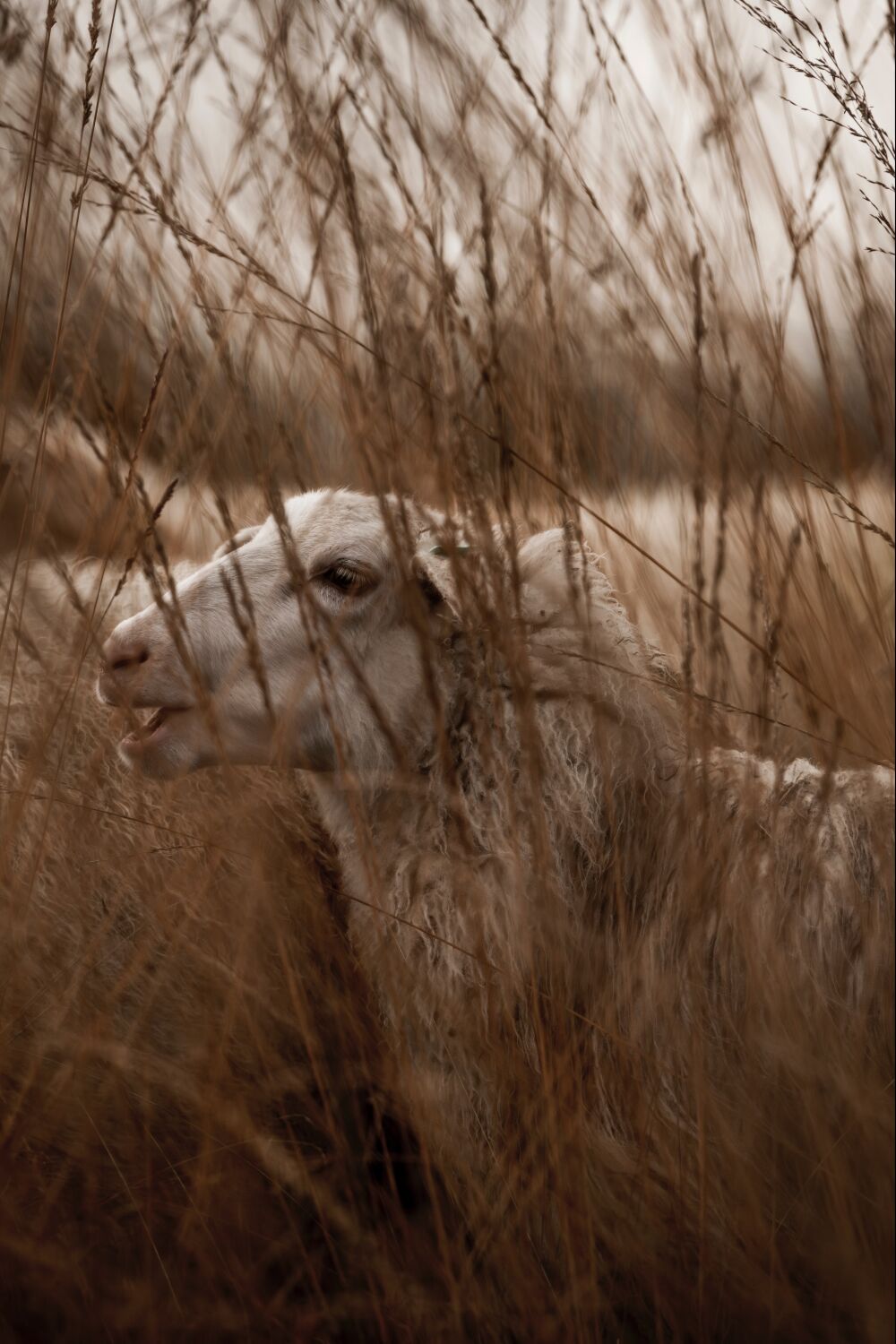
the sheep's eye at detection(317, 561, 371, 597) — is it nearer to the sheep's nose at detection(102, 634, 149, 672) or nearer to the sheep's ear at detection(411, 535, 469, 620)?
the sheep's ear at detection(411, 535, 469, 620)

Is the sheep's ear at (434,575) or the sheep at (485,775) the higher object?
the sheep's ear at (434,575)

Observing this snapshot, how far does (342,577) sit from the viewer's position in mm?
1776

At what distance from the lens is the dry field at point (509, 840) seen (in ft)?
3.22

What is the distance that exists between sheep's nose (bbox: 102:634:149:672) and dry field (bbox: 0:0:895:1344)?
0.11 meters

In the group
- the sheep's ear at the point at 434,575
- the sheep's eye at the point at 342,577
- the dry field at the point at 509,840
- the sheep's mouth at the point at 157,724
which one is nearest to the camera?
the dry field at the point at 509,840

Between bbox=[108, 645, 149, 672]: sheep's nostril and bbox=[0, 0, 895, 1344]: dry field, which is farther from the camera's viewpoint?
bbox=[108, 645, 149, 672]: sheep's nostril

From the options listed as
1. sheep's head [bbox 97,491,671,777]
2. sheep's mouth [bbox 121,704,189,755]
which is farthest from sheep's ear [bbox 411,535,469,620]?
sheep's mouth [bbox 121,704,189,755]

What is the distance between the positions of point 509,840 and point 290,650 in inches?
18.9

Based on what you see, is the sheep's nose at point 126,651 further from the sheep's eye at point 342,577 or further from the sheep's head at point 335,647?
the sheep's eye at point 342,577

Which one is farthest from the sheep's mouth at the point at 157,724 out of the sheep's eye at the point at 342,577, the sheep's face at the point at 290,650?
the sheep's eye at the point at 342,577

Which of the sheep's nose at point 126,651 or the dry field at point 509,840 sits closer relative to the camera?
the dry field at point 509,840

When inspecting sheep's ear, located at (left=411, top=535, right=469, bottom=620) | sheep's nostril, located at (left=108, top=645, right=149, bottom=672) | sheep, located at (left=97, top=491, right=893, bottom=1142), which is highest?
sheep's ear, located at (left=411, top=535, right=469, bottom=620)

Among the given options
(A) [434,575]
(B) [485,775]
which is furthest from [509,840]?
(A) [434,575]

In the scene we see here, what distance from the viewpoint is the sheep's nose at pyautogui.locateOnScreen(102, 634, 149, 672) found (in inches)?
58.3
